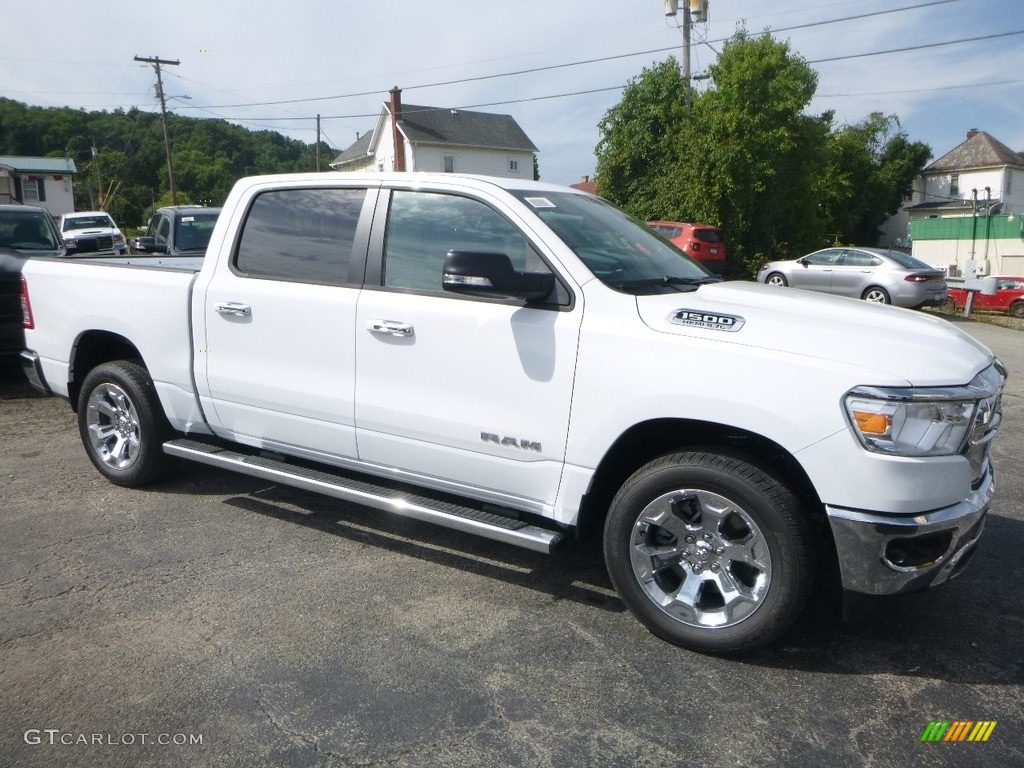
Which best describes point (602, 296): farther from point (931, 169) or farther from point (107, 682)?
point (931, 169)

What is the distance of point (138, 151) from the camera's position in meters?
69.4

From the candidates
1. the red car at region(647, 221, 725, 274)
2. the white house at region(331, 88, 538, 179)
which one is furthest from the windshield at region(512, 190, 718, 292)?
the white house at region(331, 88, 538, 179)

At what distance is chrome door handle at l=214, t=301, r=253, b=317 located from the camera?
4.71 m

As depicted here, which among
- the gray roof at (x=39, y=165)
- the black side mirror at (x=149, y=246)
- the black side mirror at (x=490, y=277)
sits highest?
the gray roof at (x=39, y=165)

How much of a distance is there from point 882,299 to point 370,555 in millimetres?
17687

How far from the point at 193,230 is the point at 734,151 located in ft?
59.6

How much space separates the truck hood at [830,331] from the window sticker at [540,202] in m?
0.78

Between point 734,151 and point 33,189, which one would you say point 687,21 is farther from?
point 33,189

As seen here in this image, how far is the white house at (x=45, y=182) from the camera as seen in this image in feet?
187

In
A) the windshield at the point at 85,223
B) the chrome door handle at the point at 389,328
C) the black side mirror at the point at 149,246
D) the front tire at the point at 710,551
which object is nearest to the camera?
the front tire at the point at 710,551

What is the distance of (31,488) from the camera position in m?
5.70

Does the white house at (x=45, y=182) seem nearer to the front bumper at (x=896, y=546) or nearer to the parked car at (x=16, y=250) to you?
the parked car at (x=16, y=250)

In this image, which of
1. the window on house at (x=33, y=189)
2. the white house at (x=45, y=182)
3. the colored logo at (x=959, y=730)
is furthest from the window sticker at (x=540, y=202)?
the window on house at (x=33, y=189)

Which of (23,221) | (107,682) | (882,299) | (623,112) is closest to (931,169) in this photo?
(623,112)
